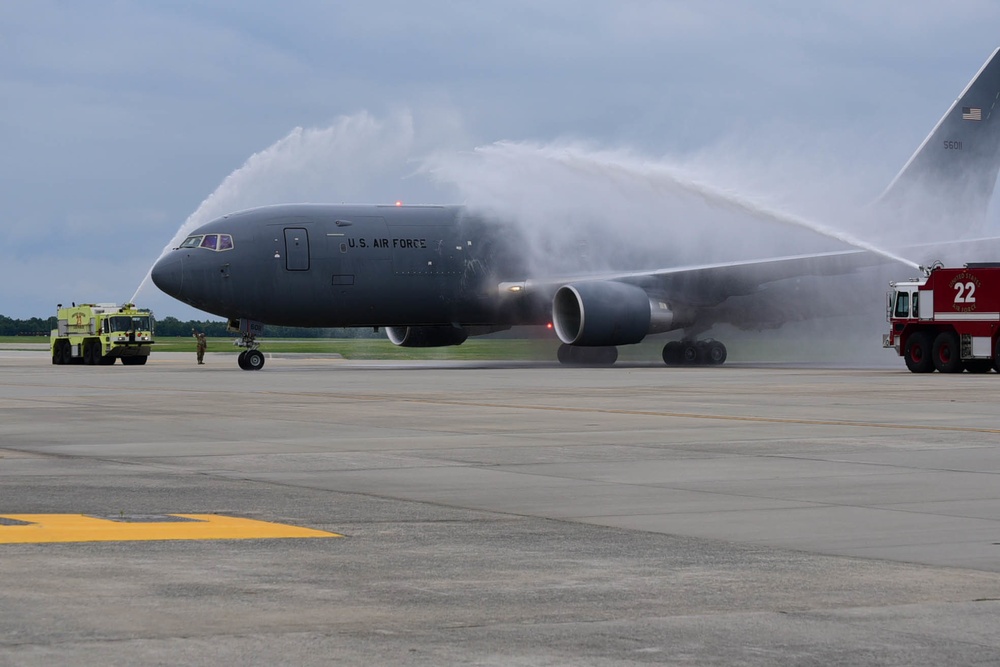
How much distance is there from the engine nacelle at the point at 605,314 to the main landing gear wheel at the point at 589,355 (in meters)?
4.58

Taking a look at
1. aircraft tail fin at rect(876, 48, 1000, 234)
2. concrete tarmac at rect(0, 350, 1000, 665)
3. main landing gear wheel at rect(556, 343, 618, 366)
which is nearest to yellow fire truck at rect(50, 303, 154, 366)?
main landing gear wheel at rect(556, 343, 618, 366)

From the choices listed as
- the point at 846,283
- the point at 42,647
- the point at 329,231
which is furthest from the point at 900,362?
the point at 42,647

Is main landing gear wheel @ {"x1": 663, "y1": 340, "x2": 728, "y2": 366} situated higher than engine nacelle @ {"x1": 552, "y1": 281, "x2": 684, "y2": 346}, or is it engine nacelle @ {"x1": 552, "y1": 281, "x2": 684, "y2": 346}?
engine nacelle @ {"x1": 552, "y1": 281, "x2": 684, "y2": 346}

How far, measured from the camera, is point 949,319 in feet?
116

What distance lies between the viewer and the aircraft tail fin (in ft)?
153

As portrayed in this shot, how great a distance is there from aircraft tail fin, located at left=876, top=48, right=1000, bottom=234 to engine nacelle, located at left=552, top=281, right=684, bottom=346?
9727 millimetres

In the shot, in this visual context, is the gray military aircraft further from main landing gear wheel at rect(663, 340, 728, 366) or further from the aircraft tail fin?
the aircraft tail fin

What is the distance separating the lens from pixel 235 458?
48.7ft

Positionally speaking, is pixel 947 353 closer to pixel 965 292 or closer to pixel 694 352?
pixel 965 292

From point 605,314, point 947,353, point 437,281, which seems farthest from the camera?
point 437,281

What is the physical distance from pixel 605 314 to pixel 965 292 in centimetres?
968

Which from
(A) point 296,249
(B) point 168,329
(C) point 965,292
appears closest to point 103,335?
(A) point 296,249

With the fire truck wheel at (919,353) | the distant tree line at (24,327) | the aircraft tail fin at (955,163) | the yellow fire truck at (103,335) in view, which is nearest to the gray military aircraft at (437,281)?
the aircraft tail fin at (955,163)

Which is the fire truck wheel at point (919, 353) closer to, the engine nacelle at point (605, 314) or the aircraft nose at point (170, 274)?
the engine nacelle at point (605, 314)
